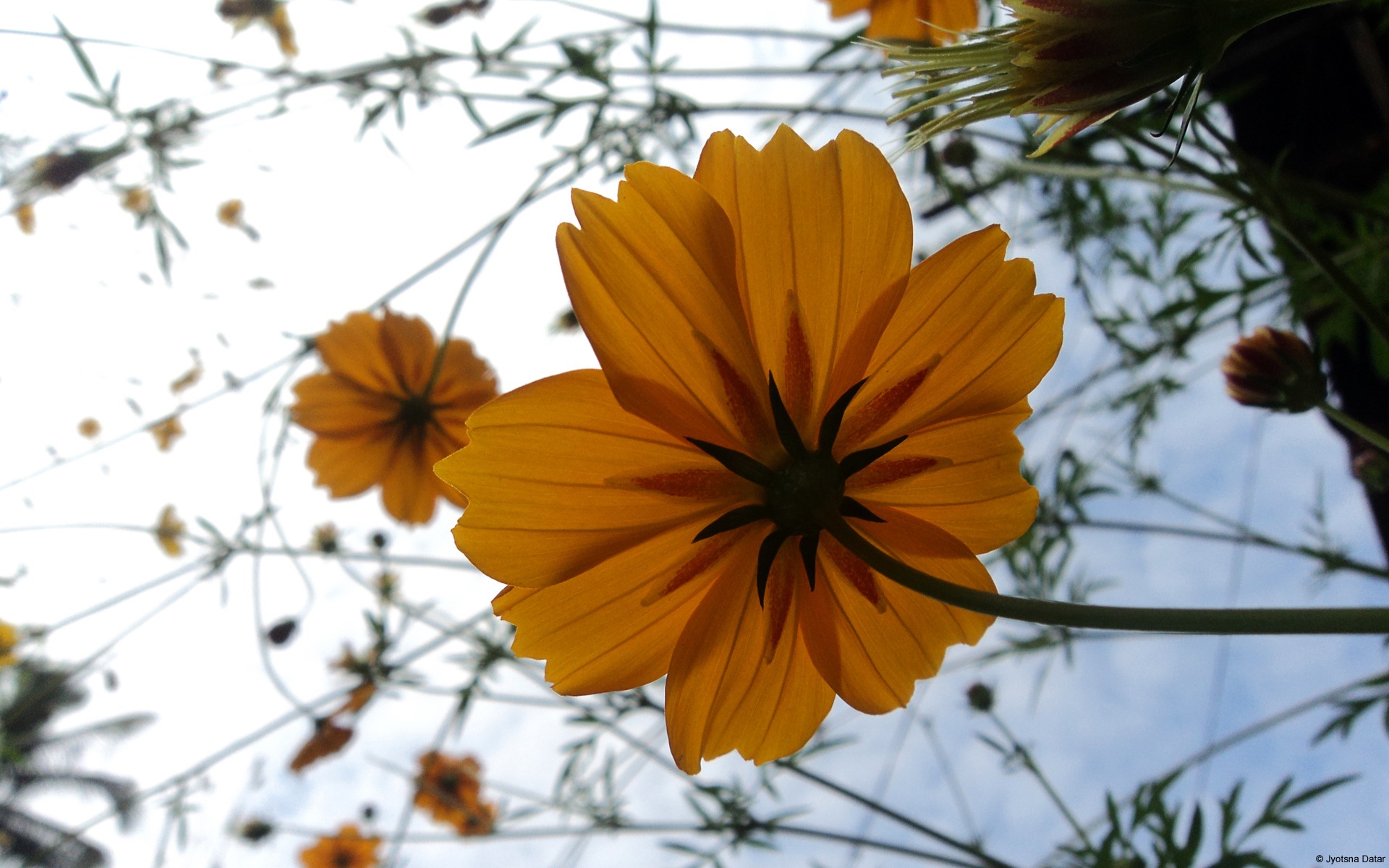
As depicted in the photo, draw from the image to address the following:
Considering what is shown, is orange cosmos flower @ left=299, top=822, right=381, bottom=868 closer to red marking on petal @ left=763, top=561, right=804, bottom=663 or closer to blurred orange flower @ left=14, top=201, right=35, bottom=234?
blurred orange flower @ left=14, top=201, right=35, bottom=234

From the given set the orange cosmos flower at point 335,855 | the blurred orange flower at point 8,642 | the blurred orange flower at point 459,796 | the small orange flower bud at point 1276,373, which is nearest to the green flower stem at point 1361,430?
the small orange flower bud at point 1276,373

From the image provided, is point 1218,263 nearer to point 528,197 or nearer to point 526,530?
point 528,197

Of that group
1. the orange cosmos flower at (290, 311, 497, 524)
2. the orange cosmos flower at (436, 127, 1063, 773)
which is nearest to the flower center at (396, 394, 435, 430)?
the orange cosmos flower at (290, 311, 497, 524)

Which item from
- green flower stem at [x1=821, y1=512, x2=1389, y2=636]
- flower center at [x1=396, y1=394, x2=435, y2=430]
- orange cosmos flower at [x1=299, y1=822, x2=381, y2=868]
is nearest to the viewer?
green flower stem at [x1=821, y1=512, x2=1389, y2=636]

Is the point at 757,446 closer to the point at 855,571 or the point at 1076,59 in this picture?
the point at 855,571

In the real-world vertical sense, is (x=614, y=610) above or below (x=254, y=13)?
below

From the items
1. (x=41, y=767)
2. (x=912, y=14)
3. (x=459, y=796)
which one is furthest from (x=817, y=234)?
(x=41, y=767)

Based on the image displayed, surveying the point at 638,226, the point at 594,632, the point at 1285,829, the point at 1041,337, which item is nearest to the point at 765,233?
the point at 638,226
